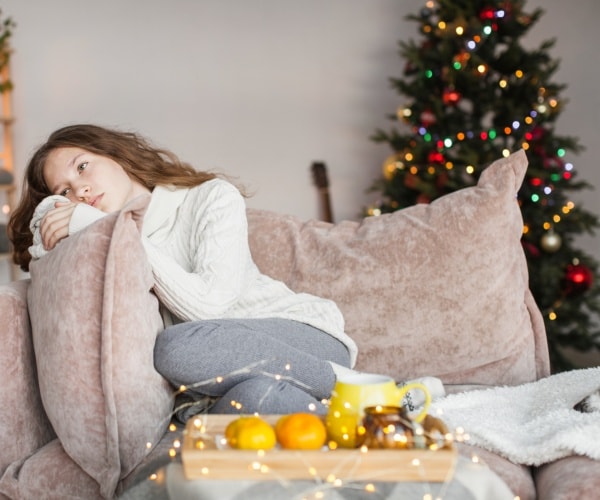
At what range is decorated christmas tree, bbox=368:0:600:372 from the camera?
3.28 m

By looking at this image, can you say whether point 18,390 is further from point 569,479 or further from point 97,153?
point 569,479

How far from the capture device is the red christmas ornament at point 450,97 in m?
3.39

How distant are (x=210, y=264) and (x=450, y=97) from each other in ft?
6.82

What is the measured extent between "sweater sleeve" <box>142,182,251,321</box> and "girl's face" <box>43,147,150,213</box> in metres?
0.15

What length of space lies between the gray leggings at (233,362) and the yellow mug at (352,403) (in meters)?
0.25

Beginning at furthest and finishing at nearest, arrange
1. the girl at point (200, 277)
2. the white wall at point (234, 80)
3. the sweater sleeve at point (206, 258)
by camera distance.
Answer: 1. the white wall at point (234, 80)
2. the sweater sleeve at point (206, 258)
3. the girl at point (200, 277)

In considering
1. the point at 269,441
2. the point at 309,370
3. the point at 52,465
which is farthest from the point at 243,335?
the point at 269,441

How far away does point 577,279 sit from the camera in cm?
326

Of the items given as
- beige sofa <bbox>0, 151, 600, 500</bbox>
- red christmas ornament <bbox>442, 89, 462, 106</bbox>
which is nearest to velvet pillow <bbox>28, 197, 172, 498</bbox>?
beige sofa <bbox>0, 151, 600, 500</bbox>

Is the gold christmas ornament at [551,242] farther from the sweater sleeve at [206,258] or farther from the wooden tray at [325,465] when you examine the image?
the wooden tray at [325,465]

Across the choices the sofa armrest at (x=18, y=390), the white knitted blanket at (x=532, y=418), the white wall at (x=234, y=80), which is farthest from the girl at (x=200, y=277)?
the white wall at (x=234, y=80)

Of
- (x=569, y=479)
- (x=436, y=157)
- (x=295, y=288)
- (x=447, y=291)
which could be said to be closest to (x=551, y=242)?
(x=436, y=157)

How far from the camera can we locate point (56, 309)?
1.39 m

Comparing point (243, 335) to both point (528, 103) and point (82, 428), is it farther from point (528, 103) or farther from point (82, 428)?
point (528, 103)
